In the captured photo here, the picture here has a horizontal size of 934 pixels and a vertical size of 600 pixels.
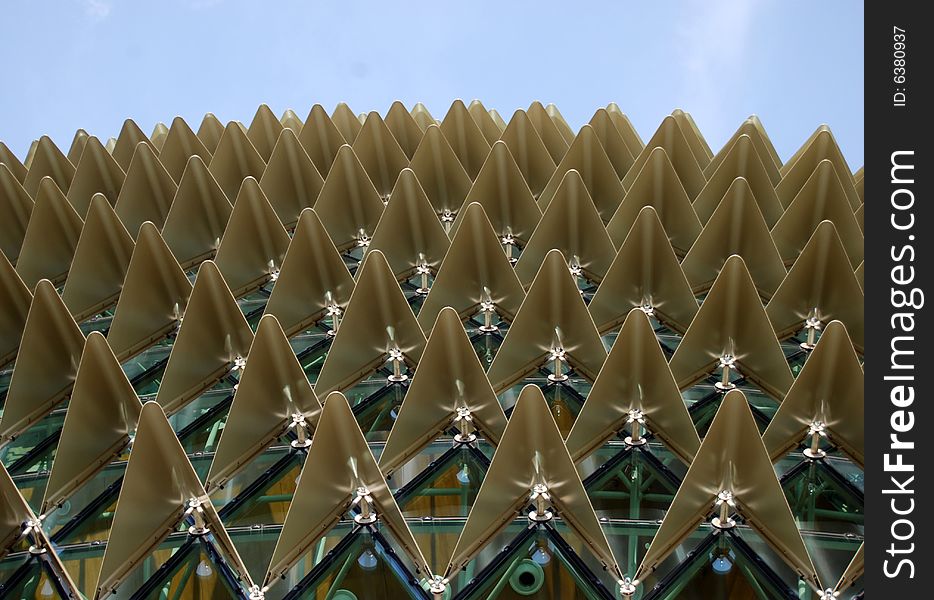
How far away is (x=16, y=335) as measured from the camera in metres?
18.8

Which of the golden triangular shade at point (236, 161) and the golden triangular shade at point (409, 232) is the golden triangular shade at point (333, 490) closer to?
the golden triangular shade at point (409, 232)

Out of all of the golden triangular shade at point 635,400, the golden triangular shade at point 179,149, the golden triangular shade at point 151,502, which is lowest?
the golden triangular shade at point 151,502

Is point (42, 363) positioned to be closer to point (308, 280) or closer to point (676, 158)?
point (308, 280)

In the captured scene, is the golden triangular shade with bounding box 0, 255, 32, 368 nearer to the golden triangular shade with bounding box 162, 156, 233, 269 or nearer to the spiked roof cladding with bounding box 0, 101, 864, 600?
the spiked roof cladding with bounding box 0, 101, 864, 600

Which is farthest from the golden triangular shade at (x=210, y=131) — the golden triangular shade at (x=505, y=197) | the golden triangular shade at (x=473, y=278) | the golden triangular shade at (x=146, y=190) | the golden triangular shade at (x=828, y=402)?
the golden triangular shade at (x=828, y=402)

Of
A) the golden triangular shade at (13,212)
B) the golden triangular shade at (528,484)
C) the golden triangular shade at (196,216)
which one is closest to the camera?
the golden triangular shade at (528,484)

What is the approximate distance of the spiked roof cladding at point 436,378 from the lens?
1330 centimetres

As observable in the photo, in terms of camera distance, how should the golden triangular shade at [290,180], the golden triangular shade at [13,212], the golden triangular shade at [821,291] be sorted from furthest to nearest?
the golden triangular shade at [290,180] → the golden triangular shade at [13,212] → the golden triangular shade at [821,291]

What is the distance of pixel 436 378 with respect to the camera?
1508 centimetres

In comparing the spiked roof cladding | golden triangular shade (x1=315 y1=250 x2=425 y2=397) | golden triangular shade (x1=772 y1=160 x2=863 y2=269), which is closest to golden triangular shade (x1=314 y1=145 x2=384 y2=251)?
the spiked roof cladding

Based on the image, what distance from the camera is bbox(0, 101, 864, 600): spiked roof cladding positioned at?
13.3 meters
